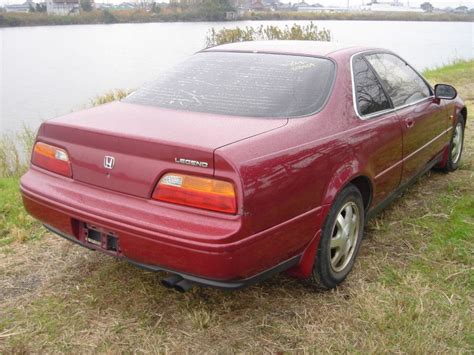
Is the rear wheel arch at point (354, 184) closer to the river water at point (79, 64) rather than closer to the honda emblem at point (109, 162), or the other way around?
the honda emblem at point (109, 162)

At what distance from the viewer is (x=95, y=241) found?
263 centimetres

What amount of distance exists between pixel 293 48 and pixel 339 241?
1.36m

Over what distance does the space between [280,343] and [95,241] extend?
1.07 meters

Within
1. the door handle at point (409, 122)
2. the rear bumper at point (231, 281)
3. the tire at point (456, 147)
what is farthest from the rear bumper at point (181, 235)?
the tire at point (456, 147)

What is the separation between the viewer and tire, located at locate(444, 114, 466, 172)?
5.09 metres

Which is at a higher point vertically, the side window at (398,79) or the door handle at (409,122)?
the side window at (398,79)

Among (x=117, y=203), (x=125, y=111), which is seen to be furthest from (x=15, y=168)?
(x=117, y=203)

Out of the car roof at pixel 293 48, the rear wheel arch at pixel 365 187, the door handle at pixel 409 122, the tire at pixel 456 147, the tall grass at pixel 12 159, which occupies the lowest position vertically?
the tall grass at pixel 12 159

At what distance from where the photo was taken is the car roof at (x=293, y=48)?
3.37m

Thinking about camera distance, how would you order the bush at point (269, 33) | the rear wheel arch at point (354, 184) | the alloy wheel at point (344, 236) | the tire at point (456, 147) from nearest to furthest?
1. the rear wheel arch at point (354, 184)
2. the alloy wheel at point (344, 236)
3. the tire at point (456, 147)
4. the bush at point (269, 33)

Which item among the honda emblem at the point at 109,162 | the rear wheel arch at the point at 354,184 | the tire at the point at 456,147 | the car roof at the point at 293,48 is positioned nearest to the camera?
the honda emblem at the point at 109,162

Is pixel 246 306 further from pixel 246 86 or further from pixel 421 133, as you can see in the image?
pixel 421 133

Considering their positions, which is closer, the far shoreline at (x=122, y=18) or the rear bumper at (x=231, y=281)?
the rear bumper at (x=231, y=281)

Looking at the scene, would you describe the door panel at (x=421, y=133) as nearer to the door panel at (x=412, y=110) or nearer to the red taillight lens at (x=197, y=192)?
the door panel at (x=412, y=110)
